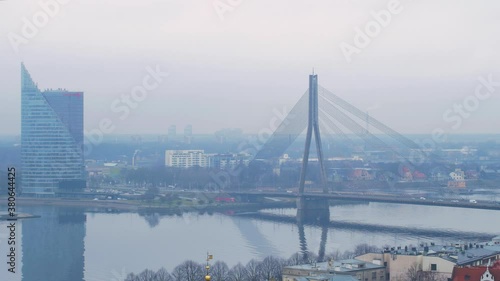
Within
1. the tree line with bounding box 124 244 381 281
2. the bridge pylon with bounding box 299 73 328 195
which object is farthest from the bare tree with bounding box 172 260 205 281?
the bridge pylon with bounding box 299 73 328 195

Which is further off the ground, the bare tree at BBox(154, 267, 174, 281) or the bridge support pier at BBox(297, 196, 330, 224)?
the bridge support pier at BBox(297, 196, 330, 224)

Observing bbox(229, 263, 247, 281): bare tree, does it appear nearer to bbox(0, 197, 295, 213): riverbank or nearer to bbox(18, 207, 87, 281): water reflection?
bbox(18, 207, 87, 281): water reflection

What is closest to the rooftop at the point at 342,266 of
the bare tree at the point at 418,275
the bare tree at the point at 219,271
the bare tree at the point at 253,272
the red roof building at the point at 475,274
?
the bare tree at the point at 418,275

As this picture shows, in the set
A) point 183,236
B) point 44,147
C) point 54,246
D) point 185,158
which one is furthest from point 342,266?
point 185,158

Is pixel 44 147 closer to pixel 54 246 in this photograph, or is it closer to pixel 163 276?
pixel 54 246

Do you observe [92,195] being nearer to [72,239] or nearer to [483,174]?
[72,239]

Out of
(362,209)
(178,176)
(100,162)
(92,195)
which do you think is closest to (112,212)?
(92,195)
